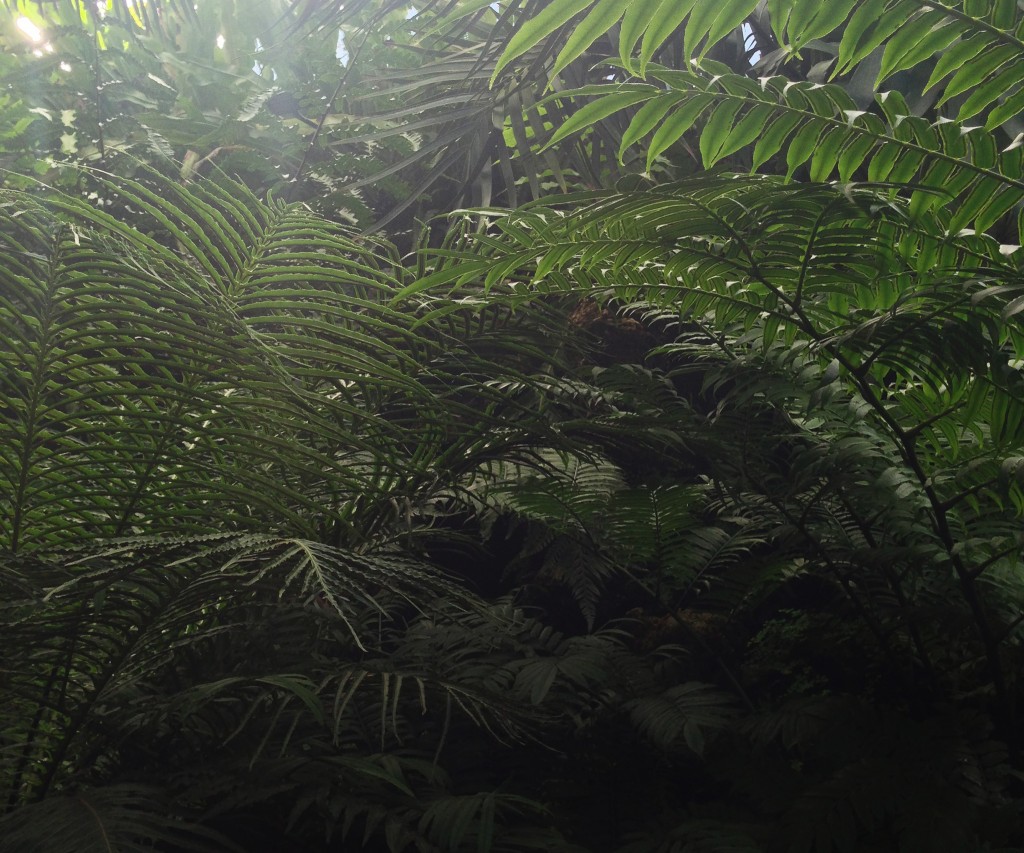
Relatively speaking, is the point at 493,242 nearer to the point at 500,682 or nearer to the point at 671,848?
the point at 500,682

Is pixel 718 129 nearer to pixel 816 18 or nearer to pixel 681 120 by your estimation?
pixel 681 120

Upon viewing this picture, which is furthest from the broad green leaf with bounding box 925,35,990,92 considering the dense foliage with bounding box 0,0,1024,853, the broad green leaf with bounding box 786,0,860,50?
the broad green leaf with bounding box 786,0,860,50

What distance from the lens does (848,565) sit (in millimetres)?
1242

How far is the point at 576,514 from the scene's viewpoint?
1.26 m

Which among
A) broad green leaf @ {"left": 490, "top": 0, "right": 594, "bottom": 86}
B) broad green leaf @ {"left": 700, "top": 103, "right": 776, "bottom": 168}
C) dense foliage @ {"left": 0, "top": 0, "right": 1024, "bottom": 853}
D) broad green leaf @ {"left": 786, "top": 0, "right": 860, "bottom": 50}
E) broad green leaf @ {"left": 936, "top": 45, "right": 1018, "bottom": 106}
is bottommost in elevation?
dense foliage @ {"left": 0, "top": 0, "right": 1024, "bottom": 853}

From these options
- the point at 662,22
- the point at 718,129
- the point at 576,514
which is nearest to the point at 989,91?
the point at 718,129

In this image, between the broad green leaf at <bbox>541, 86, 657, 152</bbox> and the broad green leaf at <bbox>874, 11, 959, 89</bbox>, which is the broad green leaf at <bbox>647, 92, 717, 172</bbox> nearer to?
the broad green leaf at <bbox>541, 86, 657, 152</bbox>

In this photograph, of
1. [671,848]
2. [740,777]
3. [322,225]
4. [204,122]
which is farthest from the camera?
[204,122]

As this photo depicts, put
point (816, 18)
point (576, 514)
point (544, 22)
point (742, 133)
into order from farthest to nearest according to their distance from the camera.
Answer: point (576, 514)
point (742, 133)
point (816, 18)
point (544, 22)

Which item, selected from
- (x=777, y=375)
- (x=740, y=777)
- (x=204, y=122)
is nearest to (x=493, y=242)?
(x=777, y=375)

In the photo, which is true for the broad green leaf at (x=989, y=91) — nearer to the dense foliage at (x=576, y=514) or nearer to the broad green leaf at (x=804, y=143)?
the dense foliage at (x=576, y=514)

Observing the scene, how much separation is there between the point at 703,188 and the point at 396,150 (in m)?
1.74

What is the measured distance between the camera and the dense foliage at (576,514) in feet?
2.75

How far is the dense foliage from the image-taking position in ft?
2.75
